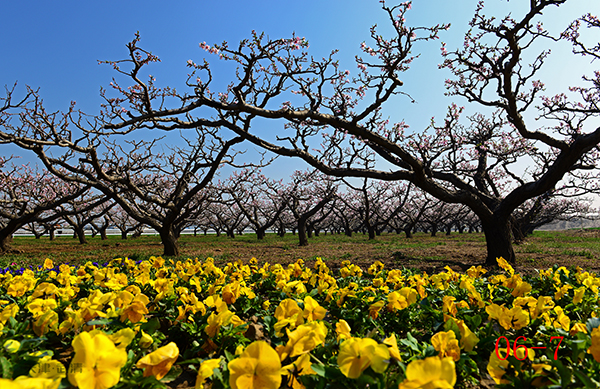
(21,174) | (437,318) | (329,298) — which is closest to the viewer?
(437,318)

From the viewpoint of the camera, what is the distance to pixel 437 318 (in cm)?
225

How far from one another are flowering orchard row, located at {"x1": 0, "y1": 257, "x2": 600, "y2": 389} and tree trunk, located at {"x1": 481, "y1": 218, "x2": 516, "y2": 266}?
5.28m

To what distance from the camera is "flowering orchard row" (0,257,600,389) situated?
103 cm

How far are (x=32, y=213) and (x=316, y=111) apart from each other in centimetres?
1217

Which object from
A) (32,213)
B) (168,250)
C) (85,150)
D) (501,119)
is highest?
(501,119)

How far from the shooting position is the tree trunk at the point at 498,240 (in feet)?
26.3

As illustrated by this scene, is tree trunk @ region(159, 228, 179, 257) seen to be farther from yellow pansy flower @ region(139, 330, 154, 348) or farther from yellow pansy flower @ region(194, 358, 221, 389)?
yellow pansy flower @ region(194, 358, 221, 389)

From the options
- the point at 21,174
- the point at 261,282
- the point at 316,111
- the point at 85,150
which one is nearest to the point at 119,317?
the point at 261,282

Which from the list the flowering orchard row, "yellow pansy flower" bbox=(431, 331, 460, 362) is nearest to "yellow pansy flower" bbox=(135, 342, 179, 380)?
the flowering orchard row

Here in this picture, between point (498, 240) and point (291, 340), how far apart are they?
28.8 feet

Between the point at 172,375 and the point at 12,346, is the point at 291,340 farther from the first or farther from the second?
the point at 12,346

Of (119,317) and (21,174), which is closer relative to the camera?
(119,317)

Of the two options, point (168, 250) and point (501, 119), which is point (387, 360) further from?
point (501, 119)

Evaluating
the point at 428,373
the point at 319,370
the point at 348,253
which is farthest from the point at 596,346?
the point at 348,253
